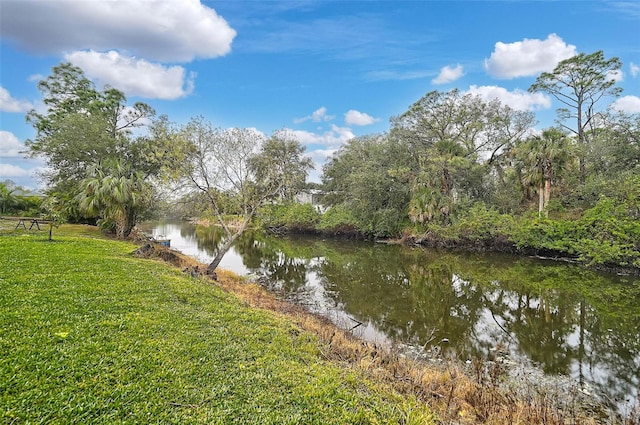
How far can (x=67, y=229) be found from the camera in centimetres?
1938

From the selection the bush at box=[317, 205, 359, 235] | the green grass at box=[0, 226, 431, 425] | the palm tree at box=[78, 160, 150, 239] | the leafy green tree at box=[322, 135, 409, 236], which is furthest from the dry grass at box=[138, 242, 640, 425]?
the bush at box=[317, 205, 359, 235]

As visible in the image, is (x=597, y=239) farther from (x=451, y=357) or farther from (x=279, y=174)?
(x=279, y=174)

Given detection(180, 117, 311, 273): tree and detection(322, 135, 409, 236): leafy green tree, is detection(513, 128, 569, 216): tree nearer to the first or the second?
detection(322, 135, 409, 236): leafy green tree

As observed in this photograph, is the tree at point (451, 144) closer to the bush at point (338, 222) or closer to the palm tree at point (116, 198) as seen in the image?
the bush at point (338, 222)

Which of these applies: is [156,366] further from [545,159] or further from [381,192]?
[381,192]

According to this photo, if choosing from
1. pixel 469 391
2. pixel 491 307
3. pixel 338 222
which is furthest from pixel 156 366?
pixel 338 222

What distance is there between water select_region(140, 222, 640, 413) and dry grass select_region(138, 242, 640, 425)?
31.0 inches

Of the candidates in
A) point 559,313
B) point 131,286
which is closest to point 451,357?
point 559,313

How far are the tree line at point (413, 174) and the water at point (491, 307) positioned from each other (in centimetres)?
332

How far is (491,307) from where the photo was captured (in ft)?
37.2

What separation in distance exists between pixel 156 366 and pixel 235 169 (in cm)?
1115

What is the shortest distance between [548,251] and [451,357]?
1768 centimetres

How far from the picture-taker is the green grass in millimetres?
3369

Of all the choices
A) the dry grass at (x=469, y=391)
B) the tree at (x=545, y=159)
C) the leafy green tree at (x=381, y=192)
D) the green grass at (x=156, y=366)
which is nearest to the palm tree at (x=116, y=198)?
the green grass at (x=156, y=366)
